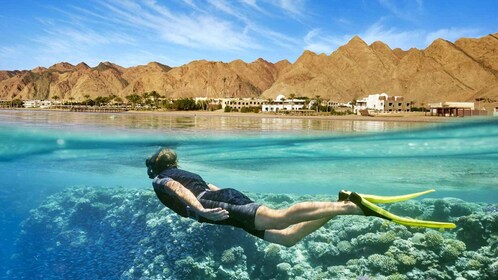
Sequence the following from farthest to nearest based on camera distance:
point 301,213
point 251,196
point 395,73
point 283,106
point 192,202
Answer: point 395,73 < point 283,106 < point 251,196 < point 192,202 < point 301,213

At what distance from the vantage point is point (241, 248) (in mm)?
10648

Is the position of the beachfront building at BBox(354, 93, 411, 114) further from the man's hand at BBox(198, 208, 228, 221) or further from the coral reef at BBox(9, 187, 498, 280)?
the man's hand at BBox(198, 208, 228, 221)

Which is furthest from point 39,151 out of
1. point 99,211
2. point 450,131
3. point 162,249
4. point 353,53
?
point 353,53

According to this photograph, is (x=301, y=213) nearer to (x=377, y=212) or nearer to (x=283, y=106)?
(x=377, y=212)

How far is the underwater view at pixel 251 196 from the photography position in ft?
33.5

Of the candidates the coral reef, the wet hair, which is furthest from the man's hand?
the coral reef

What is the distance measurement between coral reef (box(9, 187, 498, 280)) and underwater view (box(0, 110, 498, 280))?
32mm

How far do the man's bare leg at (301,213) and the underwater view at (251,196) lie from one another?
5.56 meters

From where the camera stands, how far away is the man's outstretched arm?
4.97 meters

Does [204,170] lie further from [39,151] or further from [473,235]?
[473,235]

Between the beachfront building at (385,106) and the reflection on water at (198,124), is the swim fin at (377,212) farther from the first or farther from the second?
the beachfront building at (385,106)

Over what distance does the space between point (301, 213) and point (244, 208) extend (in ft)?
2.38

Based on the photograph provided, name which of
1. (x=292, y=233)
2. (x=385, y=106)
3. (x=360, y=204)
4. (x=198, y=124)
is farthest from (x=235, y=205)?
(x=385, y=106)

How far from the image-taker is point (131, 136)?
14.7 m
